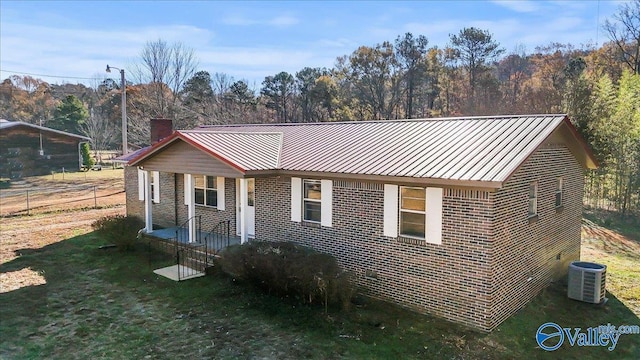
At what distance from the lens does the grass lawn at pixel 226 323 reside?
24.3ft

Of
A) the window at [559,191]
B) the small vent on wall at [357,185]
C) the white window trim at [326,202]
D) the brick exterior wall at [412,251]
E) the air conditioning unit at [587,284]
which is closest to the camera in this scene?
the brick exterior wall at [412,251]

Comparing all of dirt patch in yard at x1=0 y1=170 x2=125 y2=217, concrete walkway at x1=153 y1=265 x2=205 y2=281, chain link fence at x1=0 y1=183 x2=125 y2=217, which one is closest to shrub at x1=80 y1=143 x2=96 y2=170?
dirt patch in yard at x1=0 y1=170 x2=125 y2=217

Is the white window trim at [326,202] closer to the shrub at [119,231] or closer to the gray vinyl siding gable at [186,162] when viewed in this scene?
the gray vinyl siding gable at [186,162]

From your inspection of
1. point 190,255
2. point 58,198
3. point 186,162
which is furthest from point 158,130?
point 58,198

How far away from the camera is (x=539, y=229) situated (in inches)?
394

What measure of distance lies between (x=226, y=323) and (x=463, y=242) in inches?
188

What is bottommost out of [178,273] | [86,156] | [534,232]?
[178,273]

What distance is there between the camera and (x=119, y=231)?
13828 mm

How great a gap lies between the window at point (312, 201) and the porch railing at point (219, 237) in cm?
279

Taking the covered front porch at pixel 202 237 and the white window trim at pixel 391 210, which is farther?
the covered front porch at pixel 202 237

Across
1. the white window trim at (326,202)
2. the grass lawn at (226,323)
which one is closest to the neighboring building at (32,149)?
the grass lawn at (226,323)

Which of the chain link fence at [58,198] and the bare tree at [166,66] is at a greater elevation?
the bare tree at [166,66]

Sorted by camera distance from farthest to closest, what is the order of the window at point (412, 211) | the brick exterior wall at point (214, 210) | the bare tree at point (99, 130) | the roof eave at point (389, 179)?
the bare tree at point (99, 130), the brick exterior wall at point (214, 210), the window at point (412, 211), the roof eave at point (389, 179)

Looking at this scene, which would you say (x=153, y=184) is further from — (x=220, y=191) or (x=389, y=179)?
(x=389, y=179)
